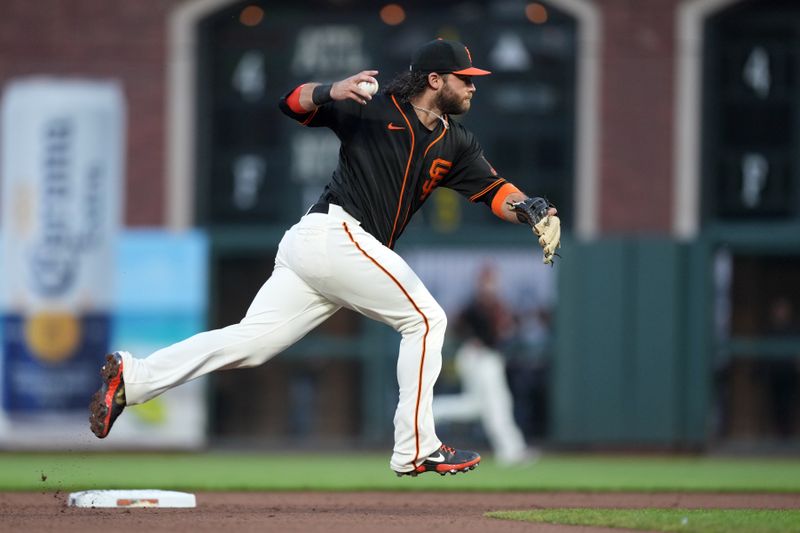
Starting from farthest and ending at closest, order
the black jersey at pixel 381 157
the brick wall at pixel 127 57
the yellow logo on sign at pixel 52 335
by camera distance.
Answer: the brick wall at pixel 127 57 → the yellow logo on sign at pixel 52 335 → the black jersey at pixel 381 157


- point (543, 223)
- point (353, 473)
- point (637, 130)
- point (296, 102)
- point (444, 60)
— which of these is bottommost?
point (353, 473)

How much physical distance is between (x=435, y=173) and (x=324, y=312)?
913 millimetres

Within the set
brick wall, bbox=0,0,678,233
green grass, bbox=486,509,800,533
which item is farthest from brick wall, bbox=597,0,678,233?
green grass, bbox=486,509,800,533

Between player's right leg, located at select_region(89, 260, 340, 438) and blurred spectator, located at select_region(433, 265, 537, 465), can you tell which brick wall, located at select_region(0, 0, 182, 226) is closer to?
blurred spectator, located at select_region(433, 265, 537, 465)

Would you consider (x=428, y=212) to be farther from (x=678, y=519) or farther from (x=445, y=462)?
(x=678, y=519)

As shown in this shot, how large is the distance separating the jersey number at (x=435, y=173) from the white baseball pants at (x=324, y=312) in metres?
0.44

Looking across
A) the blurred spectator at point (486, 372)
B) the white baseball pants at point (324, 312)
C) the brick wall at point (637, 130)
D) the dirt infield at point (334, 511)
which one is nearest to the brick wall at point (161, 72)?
the brick wall at point (637, 130)

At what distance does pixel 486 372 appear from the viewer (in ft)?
49.0

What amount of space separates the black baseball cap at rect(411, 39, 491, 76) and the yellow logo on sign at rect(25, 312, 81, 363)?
369 inches

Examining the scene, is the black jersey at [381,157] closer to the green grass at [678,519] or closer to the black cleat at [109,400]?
the black cleat at [109,400]

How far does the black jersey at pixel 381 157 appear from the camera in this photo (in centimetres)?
785

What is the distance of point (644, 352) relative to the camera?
16188 mm

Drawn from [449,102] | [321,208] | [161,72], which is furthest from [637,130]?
[321,208]

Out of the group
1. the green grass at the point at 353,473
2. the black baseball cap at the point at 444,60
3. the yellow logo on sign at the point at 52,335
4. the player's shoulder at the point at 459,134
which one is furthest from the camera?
the yellow logo on sign at the point at 52,335
